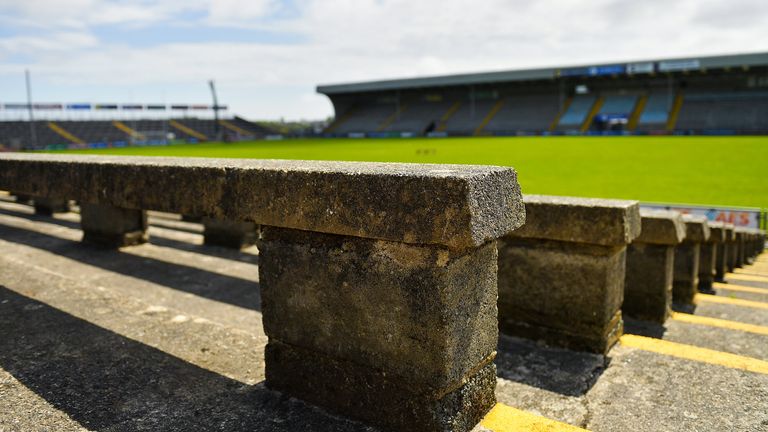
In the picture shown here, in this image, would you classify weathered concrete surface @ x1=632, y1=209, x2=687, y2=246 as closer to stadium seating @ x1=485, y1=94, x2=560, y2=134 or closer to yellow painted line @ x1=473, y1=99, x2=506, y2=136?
stadium seating @ x1=485, y1=94, x2=560, y2=134

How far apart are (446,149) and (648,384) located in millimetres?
35125

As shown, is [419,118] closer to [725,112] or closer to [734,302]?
[725,112]

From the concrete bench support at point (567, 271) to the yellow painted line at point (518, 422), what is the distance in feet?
3.55

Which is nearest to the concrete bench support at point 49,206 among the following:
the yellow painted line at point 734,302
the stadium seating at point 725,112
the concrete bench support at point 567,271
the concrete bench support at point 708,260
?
the concrete bench support at point 567,271

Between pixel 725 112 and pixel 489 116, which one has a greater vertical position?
pixel 489 116

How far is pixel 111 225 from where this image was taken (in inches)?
248

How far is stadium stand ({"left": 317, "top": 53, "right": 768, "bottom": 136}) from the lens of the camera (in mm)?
45875

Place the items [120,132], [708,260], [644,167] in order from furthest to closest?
[120,132]
[644,167]
[708,260]

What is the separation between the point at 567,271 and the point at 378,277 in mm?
1583

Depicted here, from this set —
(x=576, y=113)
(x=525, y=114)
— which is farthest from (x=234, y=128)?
(x=576, y=113)

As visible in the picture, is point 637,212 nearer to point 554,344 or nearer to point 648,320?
point 554,344

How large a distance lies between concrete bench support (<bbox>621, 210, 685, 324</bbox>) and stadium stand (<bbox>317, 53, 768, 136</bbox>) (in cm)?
4534

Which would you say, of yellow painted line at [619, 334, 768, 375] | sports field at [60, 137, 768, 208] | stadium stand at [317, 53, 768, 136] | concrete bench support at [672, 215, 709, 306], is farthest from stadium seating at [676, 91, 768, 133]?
yellow painted line at [619, 334, 768, 375]

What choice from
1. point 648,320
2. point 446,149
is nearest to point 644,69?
point 446,149
